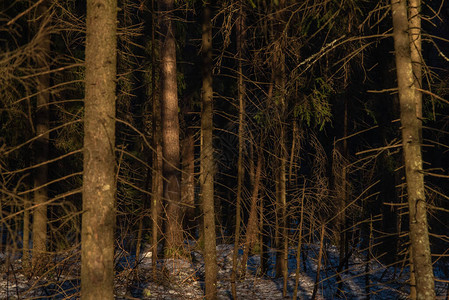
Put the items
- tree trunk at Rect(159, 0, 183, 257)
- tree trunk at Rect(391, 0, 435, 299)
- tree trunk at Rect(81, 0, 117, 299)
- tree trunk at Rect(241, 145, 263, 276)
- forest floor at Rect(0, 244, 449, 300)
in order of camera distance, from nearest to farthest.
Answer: tree trunk at Rect(81, 0, 117, 299), tree trunk at Rect(391, 0, 435, 299), forest floor at Rect(0, 244, 449, 300), tree trunk at Rect(241, 145, 263, 276), tree trunk at Rect(159, 0, 183, 257)

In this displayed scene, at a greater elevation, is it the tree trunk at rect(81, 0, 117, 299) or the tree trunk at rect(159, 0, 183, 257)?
the tree trunk at rect(159, 0, 183, 257)

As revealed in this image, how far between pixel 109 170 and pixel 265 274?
9511mm

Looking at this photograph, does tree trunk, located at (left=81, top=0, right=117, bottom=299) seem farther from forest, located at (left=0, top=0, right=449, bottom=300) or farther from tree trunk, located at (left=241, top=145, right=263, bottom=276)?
tree trunk, located at (left=241, top=145, right=263, bottom=276)

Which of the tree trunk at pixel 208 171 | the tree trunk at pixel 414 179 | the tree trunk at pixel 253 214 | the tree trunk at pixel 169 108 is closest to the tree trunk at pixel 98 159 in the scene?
the tree trunk at pixel 414 179

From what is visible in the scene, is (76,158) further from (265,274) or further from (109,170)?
(109,170)

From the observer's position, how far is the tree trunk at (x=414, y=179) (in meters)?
6.42

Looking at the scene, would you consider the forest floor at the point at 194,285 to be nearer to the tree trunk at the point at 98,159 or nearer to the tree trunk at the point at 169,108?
the tree trunk at the point at 169,108

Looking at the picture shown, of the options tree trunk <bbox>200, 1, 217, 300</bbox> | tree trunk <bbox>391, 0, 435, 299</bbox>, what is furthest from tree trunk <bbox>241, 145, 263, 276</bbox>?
Result: tree trunk <bbox>391, 0, 435, 299</bbox>

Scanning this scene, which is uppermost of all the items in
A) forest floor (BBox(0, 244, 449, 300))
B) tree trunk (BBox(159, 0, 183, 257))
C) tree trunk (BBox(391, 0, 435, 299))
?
tree trunk (BBox(159, 0, 183, 257))

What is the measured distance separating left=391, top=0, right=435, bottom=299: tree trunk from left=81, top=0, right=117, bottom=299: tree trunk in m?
3.97

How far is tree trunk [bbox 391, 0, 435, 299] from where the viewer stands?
21.1ft

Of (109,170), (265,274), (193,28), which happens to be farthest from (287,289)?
(193,28)

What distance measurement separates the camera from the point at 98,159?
5.76 metres

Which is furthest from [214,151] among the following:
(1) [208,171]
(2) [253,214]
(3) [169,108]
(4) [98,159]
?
(4) [98,159]
